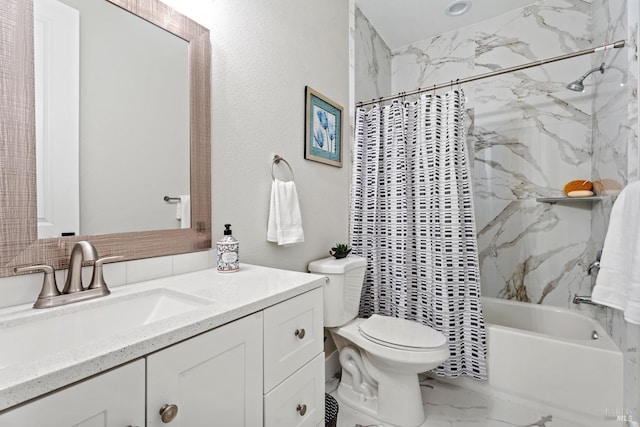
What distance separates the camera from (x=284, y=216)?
150 cm

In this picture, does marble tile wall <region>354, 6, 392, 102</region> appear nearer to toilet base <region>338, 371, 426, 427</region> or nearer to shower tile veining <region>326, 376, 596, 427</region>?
toilet base <region>338, 371, 426, 427</region>

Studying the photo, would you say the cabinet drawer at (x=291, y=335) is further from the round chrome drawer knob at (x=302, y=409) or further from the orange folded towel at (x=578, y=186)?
the orange folded towel at (x=578, y=186)

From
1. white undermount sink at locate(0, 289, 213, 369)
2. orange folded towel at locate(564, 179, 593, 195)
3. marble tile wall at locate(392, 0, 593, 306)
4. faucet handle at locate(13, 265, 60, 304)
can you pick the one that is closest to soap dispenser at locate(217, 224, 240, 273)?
white undermount sink at locate(0, 289, 213, 369)

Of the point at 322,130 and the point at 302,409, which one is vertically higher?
the point at 322,130

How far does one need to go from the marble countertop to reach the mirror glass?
0.77 ft

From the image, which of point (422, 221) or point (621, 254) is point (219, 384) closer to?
point (422, 221)

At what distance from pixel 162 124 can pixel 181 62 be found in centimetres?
26

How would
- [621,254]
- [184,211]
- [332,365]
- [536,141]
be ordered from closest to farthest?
[184,211] → [621,254] → [332,365] → [536,141]

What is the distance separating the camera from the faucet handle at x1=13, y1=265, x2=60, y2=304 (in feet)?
2.37

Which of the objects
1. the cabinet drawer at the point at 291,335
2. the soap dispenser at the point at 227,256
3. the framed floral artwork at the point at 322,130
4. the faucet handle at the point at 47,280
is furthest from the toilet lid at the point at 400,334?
the faucet handle at the point at 47,280

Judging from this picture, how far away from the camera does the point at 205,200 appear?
119cm

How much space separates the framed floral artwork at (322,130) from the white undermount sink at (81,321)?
1131mm

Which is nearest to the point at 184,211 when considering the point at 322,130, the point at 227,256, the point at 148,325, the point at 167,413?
the point at 227,256

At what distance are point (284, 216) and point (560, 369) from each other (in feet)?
5.67
